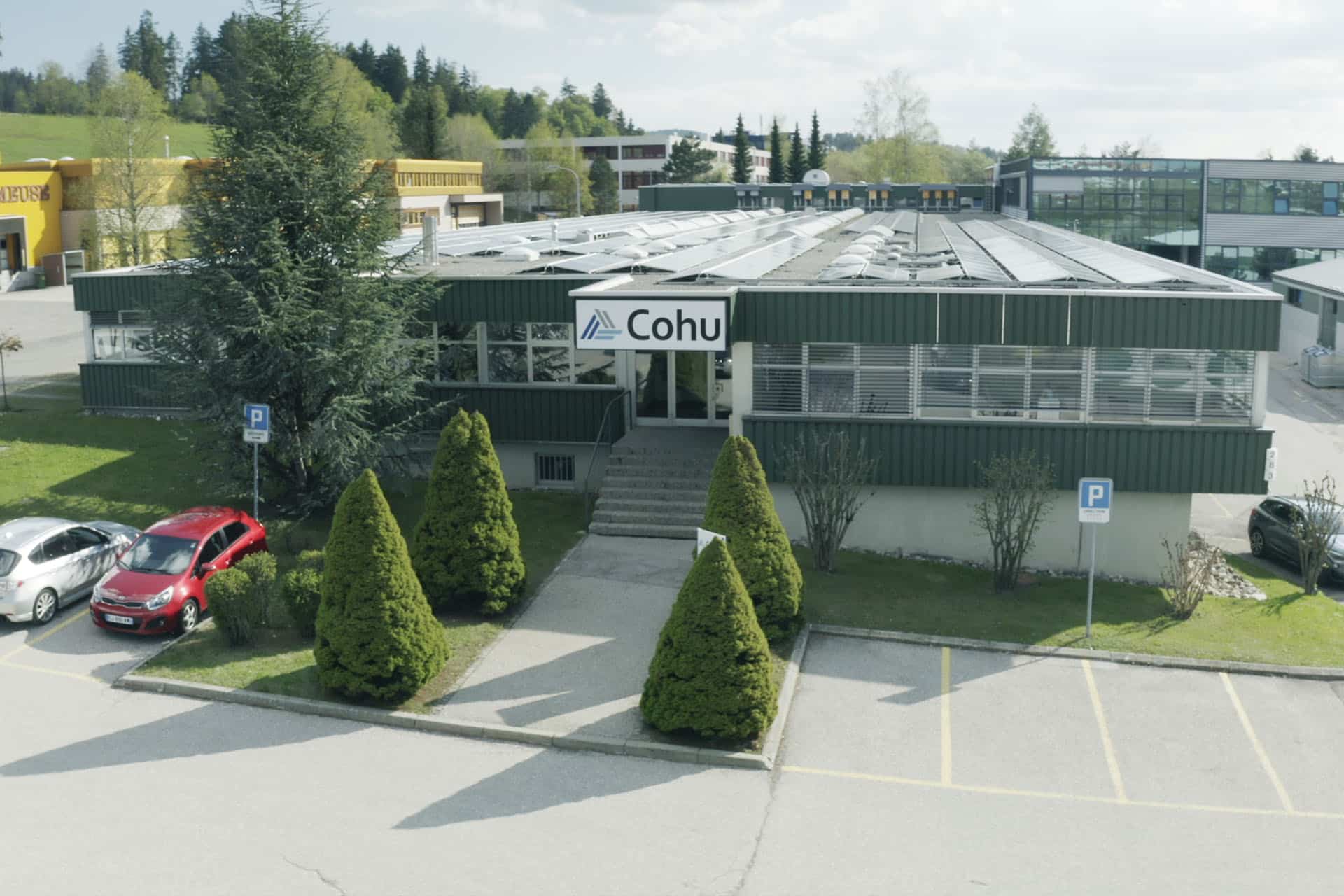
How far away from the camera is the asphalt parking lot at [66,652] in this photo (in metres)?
16.1

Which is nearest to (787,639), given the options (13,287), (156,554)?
(156,554)

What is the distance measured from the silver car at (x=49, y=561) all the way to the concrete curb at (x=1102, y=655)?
35.7ft

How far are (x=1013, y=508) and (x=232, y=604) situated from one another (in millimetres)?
11521

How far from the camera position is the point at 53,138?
113 metres

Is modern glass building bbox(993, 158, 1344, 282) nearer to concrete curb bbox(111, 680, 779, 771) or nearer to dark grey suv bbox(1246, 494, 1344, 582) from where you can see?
dark grey suv bbox(1246, 494, 1344, 582)

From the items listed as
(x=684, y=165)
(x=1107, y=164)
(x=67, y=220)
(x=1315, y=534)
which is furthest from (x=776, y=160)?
(x=1315, y=534)

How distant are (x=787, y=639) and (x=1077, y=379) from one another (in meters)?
7.07

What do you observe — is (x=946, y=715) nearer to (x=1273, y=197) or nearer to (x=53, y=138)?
(x=1273, y=197)

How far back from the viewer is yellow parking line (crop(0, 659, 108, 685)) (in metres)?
16.0

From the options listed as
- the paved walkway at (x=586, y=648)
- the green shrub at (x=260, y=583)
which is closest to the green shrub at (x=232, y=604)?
the green shrub at (x=260, y=583)

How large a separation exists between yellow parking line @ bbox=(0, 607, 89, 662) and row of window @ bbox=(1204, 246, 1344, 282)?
195 ft

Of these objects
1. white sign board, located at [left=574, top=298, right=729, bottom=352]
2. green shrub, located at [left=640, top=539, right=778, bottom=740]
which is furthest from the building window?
green shrub, located at [left=640, top=539, right=778, bottom=740]

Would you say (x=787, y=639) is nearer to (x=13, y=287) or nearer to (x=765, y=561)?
(x=765, y=561)

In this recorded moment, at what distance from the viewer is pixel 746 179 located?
4097 inches
